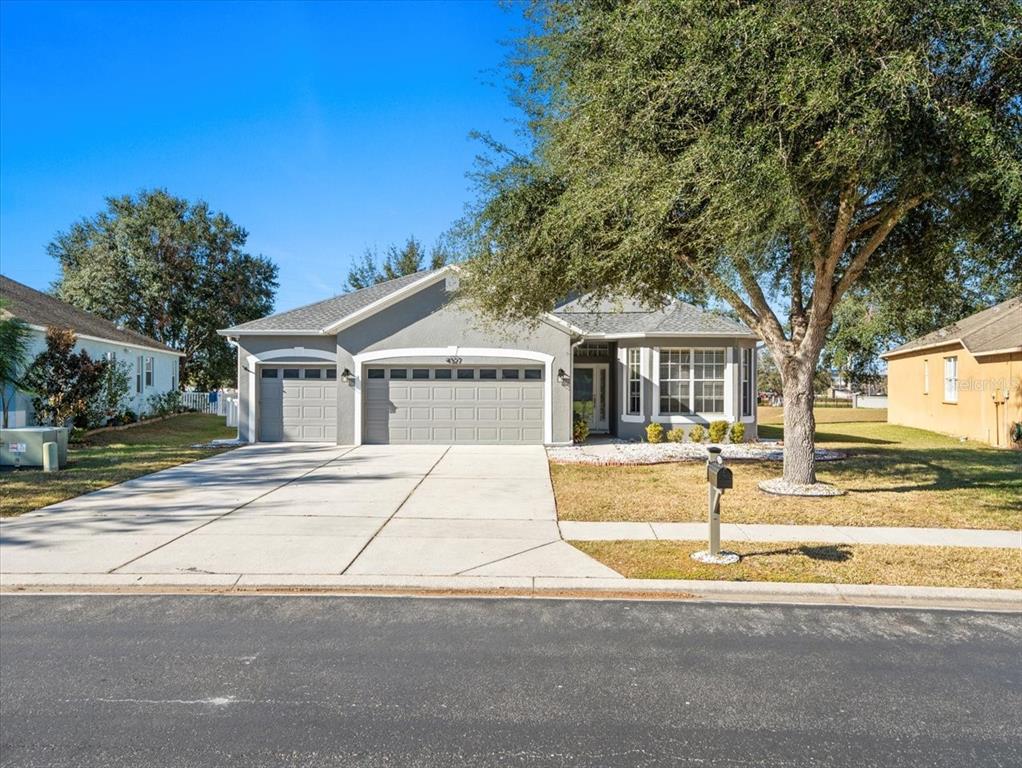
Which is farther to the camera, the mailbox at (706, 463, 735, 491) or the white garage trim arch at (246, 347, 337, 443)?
the white garage trim arch at (246, 347, 337, 443)

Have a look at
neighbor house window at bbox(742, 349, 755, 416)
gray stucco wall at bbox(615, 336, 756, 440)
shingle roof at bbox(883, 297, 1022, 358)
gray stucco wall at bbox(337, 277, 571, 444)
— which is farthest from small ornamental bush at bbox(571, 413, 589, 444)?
shingle roof at bbox(883, 297, 1022, 358)

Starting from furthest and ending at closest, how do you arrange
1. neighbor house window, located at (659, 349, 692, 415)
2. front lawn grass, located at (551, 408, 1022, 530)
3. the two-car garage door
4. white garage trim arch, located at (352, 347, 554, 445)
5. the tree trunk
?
neighbor house window, located at (659, 349, 692, 415), the two-car garage door, white garage trim arch, located at (352, 347, 554, 445), the tree trunk, front lawn grass, located at (551, 408, 1022, 530)

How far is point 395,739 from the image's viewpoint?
11.9ft

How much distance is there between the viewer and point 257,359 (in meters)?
19.0

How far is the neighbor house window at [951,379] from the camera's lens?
2256 cm

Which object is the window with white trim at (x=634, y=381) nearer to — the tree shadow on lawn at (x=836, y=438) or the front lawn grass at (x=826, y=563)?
the tree shadow on lawn at (x=836, y=438)

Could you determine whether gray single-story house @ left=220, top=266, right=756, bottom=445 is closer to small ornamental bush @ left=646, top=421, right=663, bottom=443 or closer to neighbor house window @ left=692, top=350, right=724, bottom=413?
neighbor house window @ left=692, top=350, right=724, bottom=413

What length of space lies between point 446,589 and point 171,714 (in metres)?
2.72

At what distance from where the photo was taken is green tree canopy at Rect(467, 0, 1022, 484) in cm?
787

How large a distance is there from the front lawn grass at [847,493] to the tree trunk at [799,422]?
717 mm

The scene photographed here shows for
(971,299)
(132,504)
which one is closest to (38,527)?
(132,504)

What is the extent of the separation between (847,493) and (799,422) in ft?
4.63

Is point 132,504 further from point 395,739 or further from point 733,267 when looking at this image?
point 733,267

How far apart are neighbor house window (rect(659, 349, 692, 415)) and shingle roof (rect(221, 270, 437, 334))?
766 centimetres
